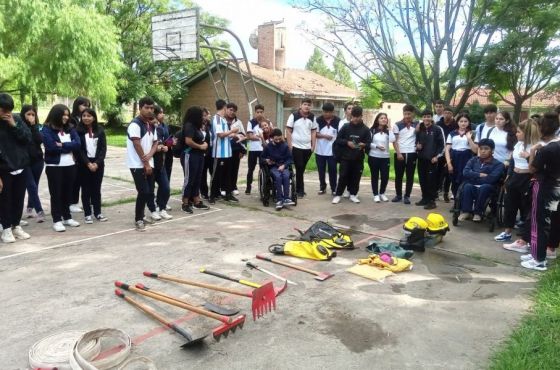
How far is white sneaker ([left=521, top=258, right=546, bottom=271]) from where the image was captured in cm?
438

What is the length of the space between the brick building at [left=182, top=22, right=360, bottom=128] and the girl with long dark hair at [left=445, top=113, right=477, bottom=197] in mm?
13776

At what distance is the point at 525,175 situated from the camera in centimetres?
504

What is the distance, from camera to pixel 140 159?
5488 mm

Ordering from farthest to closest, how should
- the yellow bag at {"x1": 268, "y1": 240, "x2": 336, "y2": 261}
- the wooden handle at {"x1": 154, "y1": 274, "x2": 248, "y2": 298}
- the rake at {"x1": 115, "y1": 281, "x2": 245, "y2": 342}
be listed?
the yellow bag at {"x1": 268, "y1": 240, "x2": 336, "y2": 261}, the wooden handle at {"x1": 154, "y1": 274, "x2": 248, "y2": 298}, the rake at {"x1": 115, "y1": 281, "x2": 245, "y2": 342}

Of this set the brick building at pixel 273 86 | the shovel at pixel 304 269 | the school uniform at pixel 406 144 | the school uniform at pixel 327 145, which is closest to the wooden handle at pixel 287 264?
the shovel at pixel 304 269

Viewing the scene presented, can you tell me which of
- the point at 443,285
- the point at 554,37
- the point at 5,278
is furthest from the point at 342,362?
the point at 554,37

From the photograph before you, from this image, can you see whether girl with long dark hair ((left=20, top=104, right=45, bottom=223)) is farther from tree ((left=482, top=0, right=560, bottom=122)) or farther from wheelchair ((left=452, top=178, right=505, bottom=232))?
tree ((left=482, top=0, right=560, bottom=122))

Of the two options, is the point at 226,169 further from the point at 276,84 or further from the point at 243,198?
the point at 276,84

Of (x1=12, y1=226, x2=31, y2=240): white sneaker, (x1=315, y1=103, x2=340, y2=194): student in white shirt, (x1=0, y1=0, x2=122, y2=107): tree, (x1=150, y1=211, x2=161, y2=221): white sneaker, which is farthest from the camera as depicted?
(x1=0, y1=0, x2=122, y2=107): tree

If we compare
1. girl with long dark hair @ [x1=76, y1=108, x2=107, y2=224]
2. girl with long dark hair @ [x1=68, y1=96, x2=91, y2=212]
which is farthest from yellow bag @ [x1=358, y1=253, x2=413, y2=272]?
girl with long dark hair @ [x1=68, y1=96, x2=91, y2=212]

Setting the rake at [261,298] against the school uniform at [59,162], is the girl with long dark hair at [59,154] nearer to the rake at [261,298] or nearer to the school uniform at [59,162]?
the school uniform at [59,162]

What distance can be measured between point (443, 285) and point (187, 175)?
13.1 feet

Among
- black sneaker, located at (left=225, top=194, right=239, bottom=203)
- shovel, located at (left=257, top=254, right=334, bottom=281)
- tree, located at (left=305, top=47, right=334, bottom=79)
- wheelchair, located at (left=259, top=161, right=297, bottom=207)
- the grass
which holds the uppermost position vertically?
Result: tree, located at (left=305, top=47, right=334, bottom=79)

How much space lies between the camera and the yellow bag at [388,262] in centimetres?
430
